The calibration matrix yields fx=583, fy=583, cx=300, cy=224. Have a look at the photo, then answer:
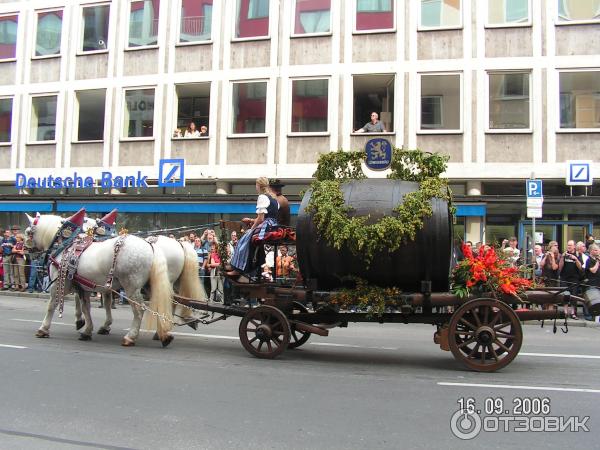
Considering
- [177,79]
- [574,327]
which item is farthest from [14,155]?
[574,327]

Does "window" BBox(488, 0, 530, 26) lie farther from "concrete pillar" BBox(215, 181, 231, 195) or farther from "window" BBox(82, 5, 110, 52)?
"window" BBox(82, 5, 110, 52)

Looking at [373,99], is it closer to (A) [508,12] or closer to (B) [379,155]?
(A) [508,12]

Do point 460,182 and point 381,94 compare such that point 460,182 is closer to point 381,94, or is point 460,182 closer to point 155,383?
point 381,94

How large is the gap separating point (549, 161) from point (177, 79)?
13.4m

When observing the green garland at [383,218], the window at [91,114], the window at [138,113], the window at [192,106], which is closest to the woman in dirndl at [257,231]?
Result: the green garland at [383,218]

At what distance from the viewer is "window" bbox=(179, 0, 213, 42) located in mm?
21750

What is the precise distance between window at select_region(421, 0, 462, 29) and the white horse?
14.7m

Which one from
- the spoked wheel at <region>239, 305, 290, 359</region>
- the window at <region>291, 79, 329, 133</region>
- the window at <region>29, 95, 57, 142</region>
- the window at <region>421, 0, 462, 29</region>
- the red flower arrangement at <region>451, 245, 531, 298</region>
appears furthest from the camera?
the window at <region>29, 95, 57, 142</region>

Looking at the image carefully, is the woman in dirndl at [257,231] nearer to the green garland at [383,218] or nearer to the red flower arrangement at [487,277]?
the green garland at [383,218]

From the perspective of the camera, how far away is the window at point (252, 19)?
69.3ft

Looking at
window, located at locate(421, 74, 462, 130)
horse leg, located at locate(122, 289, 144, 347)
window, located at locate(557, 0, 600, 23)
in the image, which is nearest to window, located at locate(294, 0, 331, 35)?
window, located at locate(421, 74, 462, 130)

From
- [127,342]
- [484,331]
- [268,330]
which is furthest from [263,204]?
[484,331]

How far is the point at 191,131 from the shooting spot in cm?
2167

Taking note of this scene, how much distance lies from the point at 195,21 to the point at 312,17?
Answer: 456 cm
